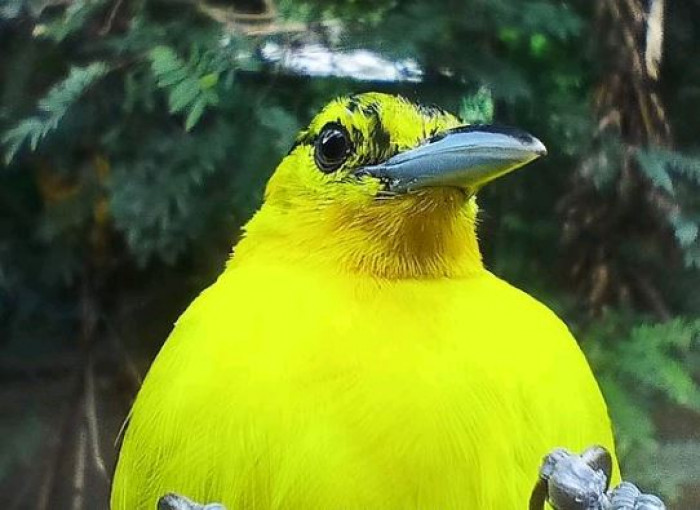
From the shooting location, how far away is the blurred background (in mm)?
1144

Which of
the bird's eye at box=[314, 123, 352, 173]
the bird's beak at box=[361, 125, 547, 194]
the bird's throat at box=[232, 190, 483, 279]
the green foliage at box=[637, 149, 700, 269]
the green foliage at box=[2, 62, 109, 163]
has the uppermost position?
the bird's beak at box=[361, 125, 547, 194]

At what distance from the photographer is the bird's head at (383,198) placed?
723 mm

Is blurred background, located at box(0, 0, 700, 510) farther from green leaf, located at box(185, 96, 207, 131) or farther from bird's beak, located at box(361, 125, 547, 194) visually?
bird's beak, located at box(361, 125, 547, 194)

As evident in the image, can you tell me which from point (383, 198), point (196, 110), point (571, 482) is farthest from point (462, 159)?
point (196, 110)

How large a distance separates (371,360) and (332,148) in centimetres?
18

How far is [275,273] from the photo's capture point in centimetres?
76

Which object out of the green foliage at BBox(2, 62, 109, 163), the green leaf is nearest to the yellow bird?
the green leaf

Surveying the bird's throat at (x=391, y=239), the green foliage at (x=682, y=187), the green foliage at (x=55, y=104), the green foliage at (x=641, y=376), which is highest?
the bird's throat at (x=391, y=239)

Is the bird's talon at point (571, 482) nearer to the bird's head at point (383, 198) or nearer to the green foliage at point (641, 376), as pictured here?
the bird's head at point (383, 198)

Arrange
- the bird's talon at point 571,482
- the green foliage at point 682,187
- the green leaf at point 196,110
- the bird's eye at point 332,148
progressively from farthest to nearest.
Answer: the green foliage at point 682,187 < the green leaf at point 196,110 < the bird's eye at point 332,148 < the bird's talon at point 571,482

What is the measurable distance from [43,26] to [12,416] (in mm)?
485

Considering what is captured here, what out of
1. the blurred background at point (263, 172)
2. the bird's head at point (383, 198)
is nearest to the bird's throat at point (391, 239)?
the bird's head at point (383, 198)

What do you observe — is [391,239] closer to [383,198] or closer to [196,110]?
[383,198]

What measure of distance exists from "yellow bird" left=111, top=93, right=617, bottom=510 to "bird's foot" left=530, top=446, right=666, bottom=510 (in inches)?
2.3
